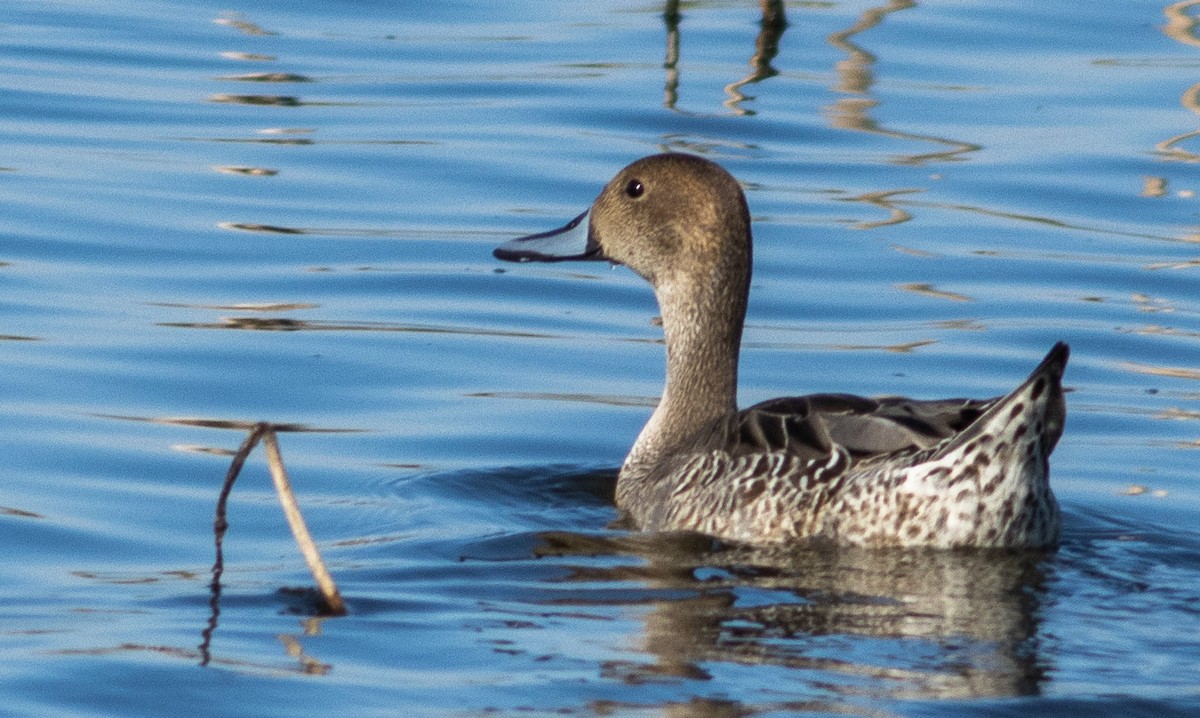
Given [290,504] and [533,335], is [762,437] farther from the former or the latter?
[533,335]

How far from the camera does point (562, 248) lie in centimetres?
889

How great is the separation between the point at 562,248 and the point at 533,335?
1.56 m

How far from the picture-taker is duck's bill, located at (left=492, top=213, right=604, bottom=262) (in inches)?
349

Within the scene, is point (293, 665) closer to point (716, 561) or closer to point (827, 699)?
point (827, 699)

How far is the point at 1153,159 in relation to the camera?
43.4 ft

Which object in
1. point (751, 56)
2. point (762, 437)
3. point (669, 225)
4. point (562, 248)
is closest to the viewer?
point (762, 437)

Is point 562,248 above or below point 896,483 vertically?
above

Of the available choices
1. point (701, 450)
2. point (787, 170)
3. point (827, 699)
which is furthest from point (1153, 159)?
point (827, 699)

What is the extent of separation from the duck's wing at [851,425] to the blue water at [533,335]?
38cm

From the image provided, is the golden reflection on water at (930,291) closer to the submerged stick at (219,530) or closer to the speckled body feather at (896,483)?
the speckled body feather at (896,483)

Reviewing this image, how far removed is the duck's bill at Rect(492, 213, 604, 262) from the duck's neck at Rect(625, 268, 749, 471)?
0.41 m

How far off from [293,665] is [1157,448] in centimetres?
415

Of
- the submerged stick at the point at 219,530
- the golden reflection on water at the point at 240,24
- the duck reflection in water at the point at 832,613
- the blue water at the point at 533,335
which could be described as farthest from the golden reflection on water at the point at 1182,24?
the submerged stick at the point at 219,530

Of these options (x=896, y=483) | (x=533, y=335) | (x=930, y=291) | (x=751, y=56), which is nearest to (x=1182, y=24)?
(x=751, y=56)
